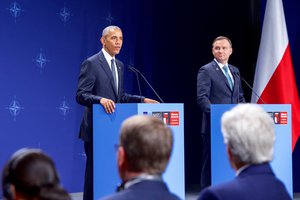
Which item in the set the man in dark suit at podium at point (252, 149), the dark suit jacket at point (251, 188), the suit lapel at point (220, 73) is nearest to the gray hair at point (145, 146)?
the dark suit jacket at point (251, 188)

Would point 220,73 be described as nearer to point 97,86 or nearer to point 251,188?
point 97,86

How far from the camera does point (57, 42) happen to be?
621 centimetres

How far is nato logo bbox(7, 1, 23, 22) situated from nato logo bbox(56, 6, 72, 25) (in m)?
0.49

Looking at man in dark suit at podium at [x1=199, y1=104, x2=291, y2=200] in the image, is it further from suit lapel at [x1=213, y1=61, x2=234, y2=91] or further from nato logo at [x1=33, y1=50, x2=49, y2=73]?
nato logo at [x1=33, y1=50, x2=49, y2=73]

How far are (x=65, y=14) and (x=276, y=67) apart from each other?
2360 mm

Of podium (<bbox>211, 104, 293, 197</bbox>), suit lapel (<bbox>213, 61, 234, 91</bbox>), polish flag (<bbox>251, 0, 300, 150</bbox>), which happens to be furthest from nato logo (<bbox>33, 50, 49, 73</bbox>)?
polish flag (<bbox>251, 0, 300, 150</bbox>)

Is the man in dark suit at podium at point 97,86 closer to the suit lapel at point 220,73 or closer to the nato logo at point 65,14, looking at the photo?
the suit lapel at point 220,73

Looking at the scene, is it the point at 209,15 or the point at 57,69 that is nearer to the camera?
the point at 57,69

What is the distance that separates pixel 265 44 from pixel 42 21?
248 cm

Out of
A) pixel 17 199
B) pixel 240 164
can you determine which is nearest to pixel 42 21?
pixel 240 164

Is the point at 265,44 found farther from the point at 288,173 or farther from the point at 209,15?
the point at 288,173

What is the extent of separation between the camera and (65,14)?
20.6ft

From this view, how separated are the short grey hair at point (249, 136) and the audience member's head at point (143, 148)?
317mm

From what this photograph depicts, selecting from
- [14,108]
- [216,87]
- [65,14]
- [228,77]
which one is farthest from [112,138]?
[65,14]
